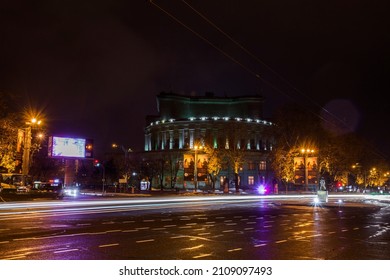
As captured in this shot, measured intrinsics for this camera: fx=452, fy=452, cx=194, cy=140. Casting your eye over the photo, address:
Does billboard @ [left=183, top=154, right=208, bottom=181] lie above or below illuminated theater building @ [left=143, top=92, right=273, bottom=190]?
below

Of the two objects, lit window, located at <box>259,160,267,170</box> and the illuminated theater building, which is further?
lit window, located at <box>259,160,267,170</box>

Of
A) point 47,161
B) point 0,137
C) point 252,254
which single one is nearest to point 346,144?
point 47,161

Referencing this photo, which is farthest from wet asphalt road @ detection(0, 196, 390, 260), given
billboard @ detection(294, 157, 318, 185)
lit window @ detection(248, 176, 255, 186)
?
lit window @ detection(248, 176, 255, 186)

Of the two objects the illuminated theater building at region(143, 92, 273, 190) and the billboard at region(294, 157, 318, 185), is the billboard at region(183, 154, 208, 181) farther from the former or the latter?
the illuminated theater building at region(143, 92, 273, 190)

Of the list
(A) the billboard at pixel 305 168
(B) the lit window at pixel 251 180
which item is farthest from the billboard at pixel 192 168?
(B) the lit window at pixel 251 180

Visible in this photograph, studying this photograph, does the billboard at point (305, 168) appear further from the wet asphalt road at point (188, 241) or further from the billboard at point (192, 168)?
the wet asphalt road at point (188, 241)

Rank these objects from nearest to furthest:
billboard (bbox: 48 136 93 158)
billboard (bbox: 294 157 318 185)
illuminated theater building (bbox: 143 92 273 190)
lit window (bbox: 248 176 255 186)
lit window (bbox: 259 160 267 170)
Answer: billboard (bbox: 48 136 93 158) → billboard (bbox: 294 157 318 185) → illuminated theater building (bbox: 143 92 273 190) → lit window (bbox: 248 176 255 186) → lit window (bbox: 259 160 267 170)

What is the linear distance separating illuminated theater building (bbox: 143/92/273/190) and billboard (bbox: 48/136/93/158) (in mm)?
50003

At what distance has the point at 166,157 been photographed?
4491 inches

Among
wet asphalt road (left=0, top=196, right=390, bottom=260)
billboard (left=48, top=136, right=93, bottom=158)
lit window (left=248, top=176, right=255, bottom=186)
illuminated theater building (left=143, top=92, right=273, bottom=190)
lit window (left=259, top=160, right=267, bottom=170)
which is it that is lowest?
wet asphalt road (left=0, top=196, right=390, bottom=260)

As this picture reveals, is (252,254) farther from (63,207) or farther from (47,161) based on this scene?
(47,161)

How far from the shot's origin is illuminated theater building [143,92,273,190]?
11094 cm

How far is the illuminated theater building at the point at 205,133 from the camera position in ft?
364

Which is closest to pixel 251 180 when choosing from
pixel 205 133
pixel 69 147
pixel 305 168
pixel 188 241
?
pixel 205 133
